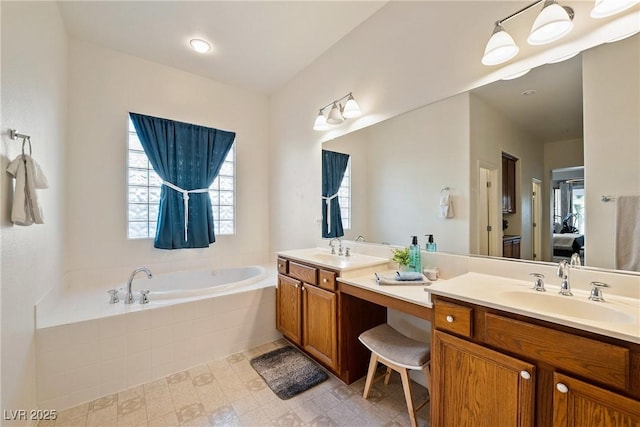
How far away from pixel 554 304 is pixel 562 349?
1.08 feet

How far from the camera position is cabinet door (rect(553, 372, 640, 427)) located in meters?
0.83

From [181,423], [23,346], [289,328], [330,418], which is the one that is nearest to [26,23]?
[23,346]

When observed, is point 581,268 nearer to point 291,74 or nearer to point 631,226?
point 631,226

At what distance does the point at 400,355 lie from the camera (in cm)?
159

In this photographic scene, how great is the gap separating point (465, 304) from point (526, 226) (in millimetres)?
704

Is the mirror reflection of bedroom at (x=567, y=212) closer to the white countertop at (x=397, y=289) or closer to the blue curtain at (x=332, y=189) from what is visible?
Result: the white countertop at (x=397, y=289)

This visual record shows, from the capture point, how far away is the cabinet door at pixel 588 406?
83 cm

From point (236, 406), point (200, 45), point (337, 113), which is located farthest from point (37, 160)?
point (337, 113)

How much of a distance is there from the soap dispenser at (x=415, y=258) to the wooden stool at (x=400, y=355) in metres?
0.46

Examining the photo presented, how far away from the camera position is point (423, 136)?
1.96 m

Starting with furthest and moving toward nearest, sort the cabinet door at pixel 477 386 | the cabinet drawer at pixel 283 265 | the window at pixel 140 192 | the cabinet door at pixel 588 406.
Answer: the window at pixel 140 192
the cabinet drawer at pixel 283 265
the cabinet door at pixel 477 386
the cabinet door at pixel 588 406

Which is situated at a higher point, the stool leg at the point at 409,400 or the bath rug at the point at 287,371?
the stool leg at the point at 409,400

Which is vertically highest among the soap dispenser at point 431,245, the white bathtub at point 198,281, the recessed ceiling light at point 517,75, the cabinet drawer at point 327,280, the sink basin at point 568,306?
the recessed ceiling light at point 517,75

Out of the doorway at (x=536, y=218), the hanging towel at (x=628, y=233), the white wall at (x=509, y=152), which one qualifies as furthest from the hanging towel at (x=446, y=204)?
the hanging towel at (x=628, y=233)
